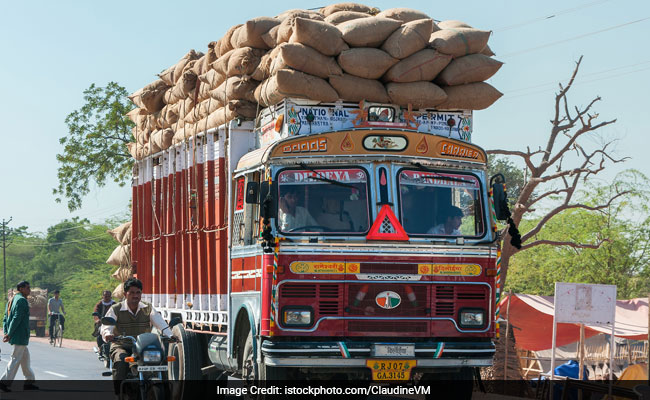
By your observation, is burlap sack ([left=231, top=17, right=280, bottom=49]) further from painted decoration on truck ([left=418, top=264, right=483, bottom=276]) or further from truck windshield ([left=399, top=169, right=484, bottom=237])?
painted decoration on truck ([left=418, top=264, right=483, bottom=276])

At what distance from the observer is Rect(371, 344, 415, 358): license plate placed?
34.9 ft

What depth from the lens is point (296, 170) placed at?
432 inches

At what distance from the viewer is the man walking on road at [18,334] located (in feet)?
53.8

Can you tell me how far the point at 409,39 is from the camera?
38.9 ft

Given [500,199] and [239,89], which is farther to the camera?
[239,89]

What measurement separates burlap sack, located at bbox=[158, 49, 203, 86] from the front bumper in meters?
7.03

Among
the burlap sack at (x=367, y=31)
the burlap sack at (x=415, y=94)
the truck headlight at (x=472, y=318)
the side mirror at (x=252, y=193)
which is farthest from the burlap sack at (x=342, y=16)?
the truck headlight at (x=472, y=318)

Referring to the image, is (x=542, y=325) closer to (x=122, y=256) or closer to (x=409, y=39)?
(x=122, y=256)

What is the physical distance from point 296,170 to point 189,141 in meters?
4.52

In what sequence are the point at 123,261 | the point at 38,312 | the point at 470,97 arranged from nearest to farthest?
1. the point at 470,97
2. the point at 123,261
3. the point at 38,312

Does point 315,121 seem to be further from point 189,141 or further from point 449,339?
point 189,141

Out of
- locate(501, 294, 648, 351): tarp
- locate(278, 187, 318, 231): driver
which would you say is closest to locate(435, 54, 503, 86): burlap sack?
locate(278, 187, 318, 231): driver

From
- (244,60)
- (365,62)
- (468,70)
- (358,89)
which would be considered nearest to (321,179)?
(358,89)

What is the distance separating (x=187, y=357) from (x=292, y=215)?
4284 millimetres
